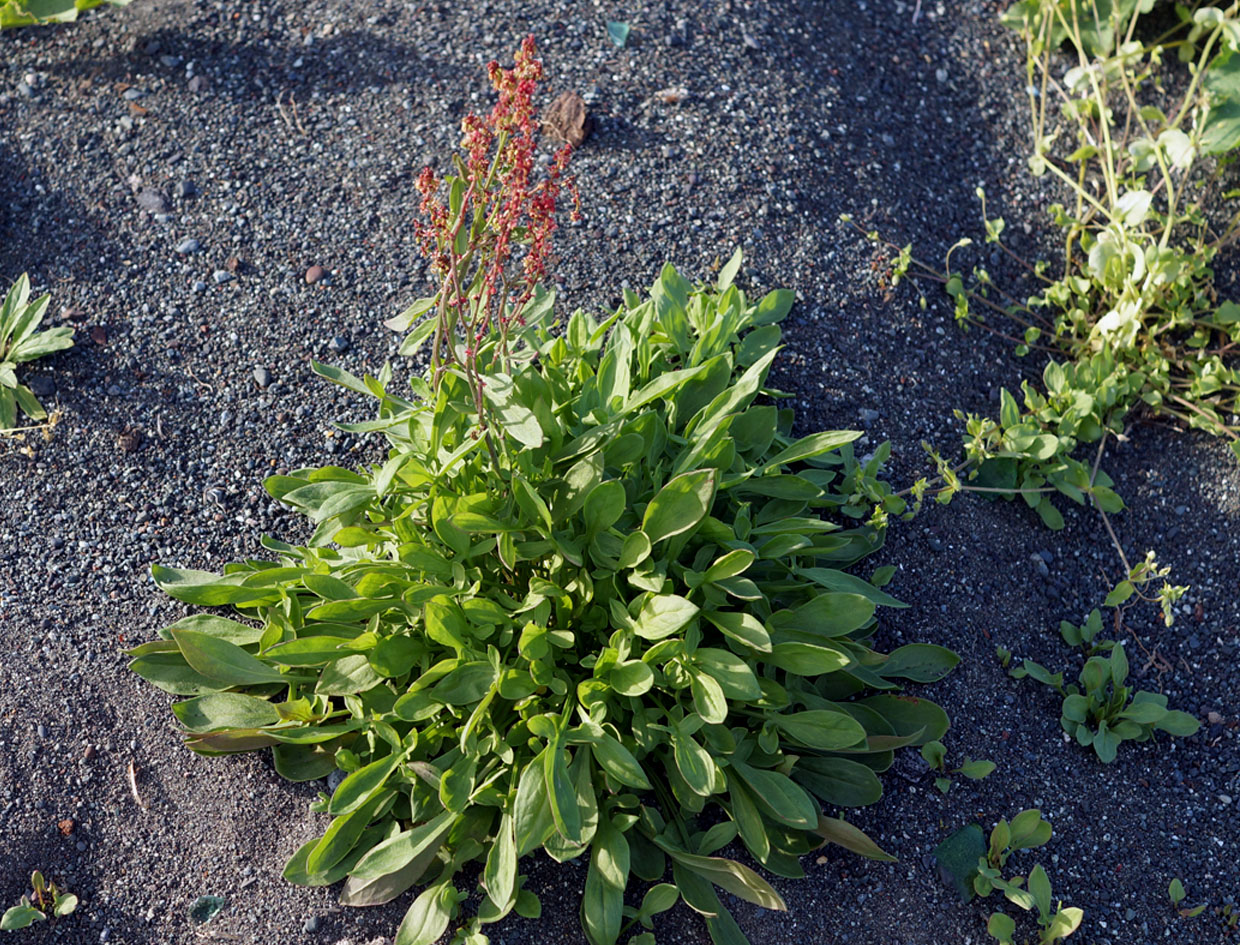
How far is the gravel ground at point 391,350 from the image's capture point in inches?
107

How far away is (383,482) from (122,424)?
4.40 feet

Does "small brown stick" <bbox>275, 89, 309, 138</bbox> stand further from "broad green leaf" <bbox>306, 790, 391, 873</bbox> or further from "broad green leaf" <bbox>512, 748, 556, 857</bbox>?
"broad green leaf" <bbox>512, 748, 556, 857</bbox>

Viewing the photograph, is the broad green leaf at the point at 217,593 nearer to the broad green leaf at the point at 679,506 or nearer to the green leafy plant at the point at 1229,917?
the broad green leaf at the point at 679,506

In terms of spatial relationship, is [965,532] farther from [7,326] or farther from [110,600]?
[7,326]

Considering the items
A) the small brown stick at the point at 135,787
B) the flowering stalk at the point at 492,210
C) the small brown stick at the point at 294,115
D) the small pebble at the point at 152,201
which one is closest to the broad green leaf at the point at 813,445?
the flowering stalk at the point at 492,210

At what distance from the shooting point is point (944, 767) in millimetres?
2881

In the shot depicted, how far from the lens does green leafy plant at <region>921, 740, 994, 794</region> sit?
278cm

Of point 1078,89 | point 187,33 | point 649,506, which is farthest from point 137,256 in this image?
point 1078,89

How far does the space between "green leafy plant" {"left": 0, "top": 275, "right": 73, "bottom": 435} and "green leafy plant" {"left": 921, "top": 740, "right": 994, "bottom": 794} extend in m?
2.87

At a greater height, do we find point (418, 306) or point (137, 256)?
point (418, 306)

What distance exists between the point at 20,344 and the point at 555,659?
2.06 m

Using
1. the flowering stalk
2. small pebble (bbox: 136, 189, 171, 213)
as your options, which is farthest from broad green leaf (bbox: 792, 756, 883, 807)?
small pebble (bbox: 136, 189, 171, 213)

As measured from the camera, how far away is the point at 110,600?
2.99m

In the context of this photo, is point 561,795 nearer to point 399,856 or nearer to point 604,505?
point 399,856
